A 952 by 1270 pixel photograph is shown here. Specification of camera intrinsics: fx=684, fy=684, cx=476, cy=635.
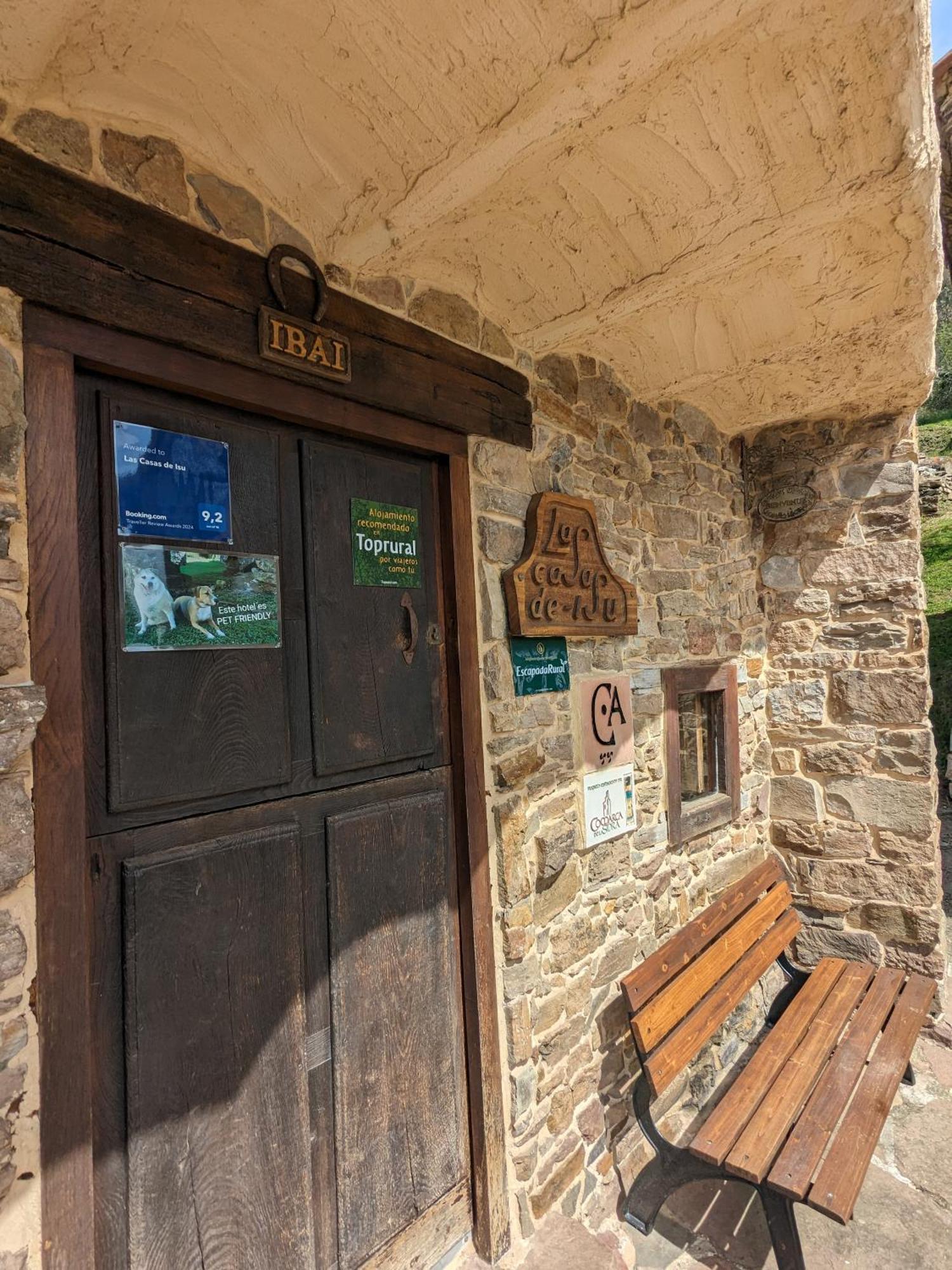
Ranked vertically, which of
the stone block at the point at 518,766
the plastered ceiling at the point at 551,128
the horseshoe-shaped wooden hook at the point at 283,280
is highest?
the plastered ceiling at the point at 551,128

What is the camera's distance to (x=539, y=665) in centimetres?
240

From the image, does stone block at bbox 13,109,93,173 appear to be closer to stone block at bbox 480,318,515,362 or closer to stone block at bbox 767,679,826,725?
stone block at bbox 480,318,515,362

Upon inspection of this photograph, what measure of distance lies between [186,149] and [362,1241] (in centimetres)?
277

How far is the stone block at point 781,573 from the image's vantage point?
3904 mm

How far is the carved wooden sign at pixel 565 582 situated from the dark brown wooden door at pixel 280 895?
31cm

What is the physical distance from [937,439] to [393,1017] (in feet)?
52.9

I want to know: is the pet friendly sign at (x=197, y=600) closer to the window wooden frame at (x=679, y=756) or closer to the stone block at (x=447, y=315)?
the stone block at (x=447, y=315)

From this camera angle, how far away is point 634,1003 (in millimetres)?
2490

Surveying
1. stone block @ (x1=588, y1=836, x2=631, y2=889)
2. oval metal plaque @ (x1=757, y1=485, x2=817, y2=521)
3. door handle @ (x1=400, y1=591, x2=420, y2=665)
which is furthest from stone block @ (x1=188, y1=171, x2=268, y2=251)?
oval metal plaque @ (x1=757, y1=485, x2=817, y2=521)

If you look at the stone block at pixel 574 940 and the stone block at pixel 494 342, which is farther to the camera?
the stone block at pixel 574 940

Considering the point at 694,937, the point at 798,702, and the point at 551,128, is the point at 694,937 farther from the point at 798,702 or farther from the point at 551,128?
the point at 551,128

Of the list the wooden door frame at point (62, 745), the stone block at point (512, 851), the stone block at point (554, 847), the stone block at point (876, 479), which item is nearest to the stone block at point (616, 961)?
the stone block at point (554, 847)

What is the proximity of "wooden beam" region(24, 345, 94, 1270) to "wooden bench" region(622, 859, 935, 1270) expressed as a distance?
5.88 feet

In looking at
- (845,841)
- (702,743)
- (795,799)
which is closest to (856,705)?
(795,799)
